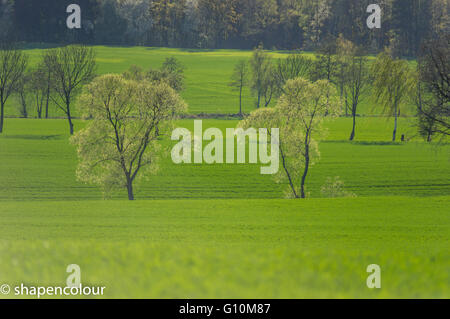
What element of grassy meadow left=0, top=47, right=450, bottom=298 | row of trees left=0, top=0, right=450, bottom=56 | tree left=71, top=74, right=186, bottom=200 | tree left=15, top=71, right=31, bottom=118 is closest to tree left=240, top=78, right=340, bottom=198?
grassy meadow left=0, top=47, right=450, bottom=298

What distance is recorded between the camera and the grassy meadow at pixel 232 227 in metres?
9.20

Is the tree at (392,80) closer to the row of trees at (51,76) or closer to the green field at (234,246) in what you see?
the row of trees at (51,76)

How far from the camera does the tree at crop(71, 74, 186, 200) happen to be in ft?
110

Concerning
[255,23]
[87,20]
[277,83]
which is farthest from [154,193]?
[255,23]

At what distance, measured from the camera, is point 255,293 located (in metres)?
8.34

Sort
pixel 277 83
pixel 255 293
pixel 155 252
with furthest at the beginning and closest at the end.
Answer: pixel 277 83 → pixel 155 252 → pixel 255 293

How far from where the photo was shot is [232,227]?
2005 centimetres

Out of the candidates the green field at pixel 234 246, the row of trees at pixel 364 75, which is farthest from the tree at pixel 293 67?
the green field at pixel 234 246

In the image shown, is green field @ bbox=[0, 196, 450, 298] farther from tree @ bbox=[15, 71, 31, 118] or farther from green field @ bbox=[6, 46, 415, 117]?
green field @ bbox=[6, 46, 415, 117]

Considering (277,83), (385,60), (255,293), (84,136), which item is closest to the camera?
(255,293)

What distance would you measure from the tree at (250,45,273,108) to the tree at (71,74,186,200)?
142 ft

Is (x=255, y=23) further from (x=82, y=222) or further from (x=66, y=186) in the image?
(x=82, y=222)

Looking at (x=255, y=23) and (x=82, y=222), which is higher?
(x=255, y=23)

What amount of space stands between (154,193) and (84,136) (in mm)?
6425
